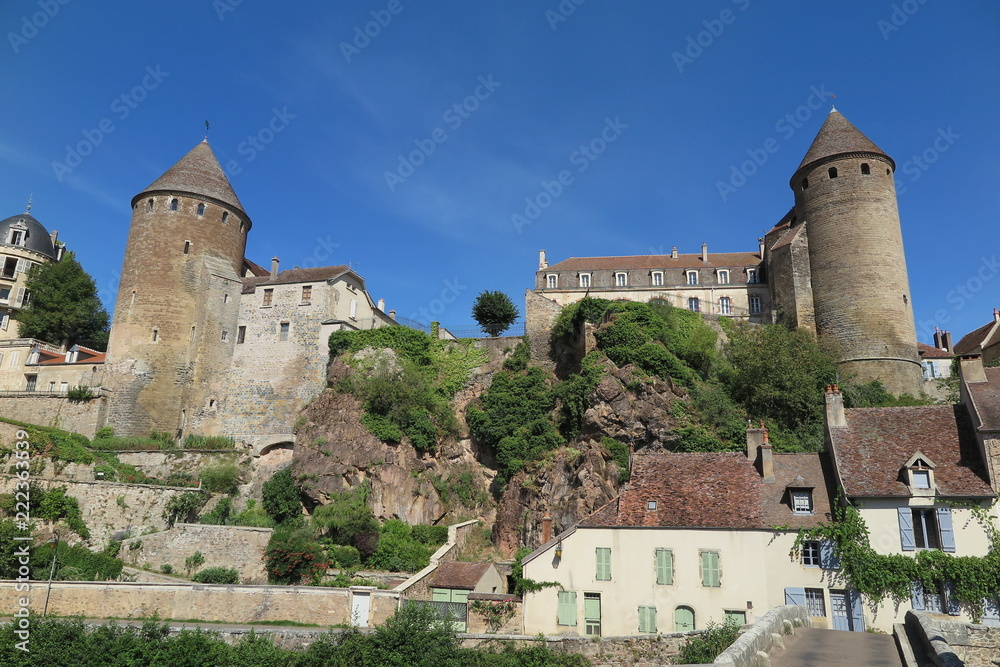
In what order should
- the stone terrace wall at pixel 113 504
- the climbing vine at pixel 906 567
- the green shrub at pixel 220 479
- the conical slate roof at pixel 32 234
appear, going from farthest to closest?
1. the conical slate roof at pixel 32 234
2. the green shrub at pixel 220 479
3. the stone terrace wall at pixel 113 504
4. the climbing vine at pixel 906 567

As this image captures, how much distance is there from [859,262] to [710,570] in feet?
74.0

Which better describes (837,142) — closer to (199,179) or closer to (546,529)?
(546,529)

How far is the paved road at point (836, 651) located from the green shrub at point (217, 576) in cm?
1917

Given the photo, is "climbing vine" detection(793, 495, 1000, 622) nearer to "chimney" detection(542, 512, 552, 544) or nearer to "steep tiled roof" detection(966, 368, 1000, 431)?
"steep tiled roof" detection(966, 368, 1000, 431)

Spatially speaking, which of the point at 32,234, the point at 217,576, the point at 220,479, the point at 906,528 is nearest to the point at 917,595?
the point at 906,528

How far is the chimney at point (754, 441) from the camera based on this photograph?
23.4 meters

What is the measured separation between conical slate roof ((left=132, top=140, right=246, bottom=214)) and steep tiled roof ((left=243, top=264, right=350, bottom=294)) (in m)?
4.63

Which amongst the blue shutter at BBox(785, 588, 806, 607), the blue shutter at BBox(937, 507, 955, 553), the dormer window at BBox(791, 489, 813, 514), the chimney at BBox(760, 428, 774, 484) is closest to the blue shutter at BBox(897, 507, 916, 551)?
the blue shutter at BBox(937, 507, 955, 553)

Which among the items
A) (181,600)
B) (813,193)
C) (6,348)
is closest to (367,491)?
(181,600)

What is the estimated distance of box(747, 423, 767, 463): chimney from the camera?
921 inches

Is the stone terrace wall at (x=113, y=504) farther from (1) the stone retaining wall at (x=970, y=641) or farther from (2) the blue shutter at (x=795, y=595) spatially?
(1) the stone retaining wall at (x=970, y=641)

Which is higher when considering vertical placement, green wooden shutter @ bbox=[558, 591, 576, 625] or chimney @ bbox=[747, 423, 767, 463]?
chimney @ bbox=[747, 423, 767, 463]

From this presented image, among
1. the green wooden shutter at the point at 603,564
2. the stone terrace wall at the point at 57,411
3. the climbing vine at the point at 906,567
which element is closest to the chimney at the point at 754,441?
the climbing vine at the point at 906,567

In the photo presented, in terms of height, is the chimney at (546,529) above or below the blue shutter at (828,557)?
above
